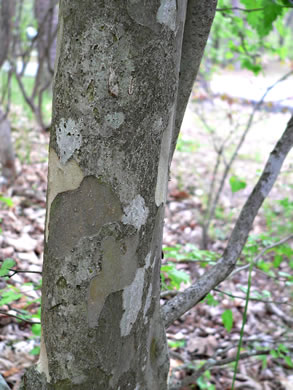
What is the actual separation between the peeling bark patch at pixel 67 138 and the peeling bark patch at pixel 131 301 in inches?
11.5

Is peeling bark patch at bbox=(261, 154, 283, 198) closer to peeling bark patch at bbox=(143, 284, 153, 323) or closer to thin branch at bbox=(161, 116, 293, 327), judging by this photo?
thin branch at bbox=(161, 116, 293, 327)

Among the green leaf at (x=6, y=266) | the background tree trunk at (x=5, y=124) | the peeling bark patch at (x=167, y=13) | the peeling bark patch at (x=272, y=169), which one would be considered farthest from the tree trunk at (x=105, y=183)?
the background tree trunk at (x=5, y=124)

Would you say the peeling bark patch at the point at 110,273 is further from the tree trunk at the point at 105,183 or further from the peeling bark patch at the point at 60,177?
the peeling bark patch at the point at 60,177

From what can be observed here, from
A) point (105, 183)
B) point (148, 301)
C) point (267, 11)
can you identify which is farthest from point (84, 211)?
point (267, 11)

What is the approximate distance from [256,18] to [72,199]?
1.33 m

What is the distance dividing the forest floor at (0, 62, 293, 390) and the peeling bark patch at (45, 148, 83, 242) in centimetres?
31

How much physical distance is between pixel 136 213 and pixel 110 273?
0.13 metres

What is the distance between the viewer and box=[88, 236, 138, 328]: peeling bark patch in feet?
2.84

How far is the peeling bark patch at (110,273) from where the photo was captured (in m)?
0.86

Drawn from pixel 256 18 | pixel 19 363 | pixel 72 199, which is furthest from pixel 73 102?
pixel 19 363

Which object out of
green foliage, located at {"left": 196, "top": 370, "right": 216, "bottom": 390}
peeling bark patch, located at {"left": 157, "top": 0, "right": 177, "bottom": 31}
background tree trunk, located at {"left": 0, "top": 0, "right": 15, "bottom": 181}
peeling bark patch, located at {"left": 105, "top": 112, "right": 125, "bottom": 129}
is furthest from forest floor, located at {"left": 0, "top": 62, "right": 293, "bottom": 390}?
peeling bark patch, located at {"left": 157, "top": 0, "right": 177, "bottom": 31}

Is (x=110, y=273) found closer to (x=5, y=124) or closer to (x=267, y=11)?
(x=267, y=11)

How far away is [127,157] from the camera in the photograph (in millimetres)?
829

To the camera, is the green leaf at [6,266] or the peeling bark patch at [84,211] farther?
the green leaf at [6,266]
